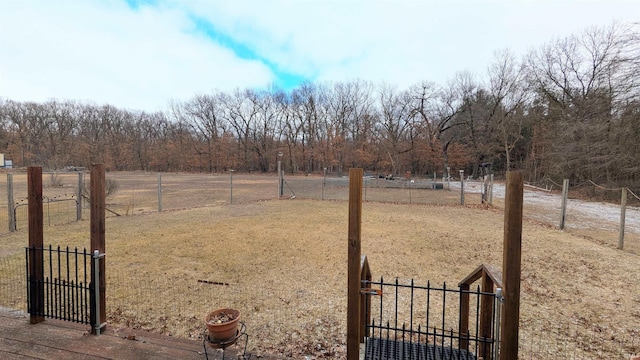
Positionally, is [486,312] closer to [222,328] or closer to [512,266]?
[512,266]

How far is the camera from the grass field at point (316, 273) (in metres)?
2.84

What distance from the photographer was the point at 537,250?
583 cm

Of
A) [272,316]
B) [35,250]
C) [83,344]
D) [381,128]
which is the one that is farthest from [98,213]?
[381,128]

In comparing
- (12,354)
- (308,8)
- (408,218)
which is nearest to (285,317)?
(12,354)

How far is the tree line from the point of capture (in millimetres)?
16453

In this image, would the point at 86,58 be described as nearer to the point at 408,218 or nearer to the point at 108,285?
the point at 108,285

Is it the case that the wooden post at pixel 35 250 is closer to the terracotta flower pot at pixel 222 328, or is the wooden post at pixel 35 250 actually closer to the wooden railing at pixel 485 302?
the terracotta flower pot at pixel 222 328

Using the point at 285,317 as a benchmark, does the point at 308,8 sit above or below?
above

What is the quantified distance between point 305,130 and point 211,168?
1631 centimetres

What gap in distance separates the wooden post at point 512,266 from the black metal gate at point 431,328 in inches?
4.1

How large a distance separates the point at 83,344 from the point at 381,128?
38543 mm

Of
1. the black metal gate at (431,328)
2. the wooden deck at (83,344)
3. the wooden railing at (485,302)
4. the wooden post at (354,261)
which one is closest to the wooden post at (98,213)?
the wooden deck at (83,344)

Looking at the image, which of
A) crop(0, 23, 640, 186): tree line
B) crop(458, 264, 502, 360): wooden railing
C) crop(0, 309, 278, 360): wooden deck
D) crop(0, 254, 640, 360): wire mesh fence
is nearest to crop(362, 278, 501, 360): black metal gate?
crop(458, 264, 502, 360): wooden railing

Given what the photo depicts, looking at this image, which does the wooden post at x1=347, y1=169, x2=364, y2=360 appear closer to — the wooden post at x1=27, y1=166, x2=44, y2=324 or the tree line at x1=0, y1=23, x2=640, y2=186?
the wooden post at x1=27, y1=166, x2=44, y2=324
